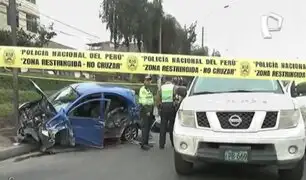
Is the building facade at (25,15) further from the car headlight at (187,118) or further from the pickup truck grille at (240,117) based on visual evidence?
the pickup truck grille at (240,117)

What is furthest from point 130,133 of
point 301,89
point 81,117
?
point 301,89

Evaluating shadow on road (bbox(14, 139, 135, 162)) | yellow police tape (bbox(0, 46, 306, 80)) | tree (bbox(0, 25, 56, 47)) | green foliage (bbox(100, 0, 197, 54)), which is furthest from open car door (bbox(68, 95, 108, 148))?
green foliage (bbox(100, 0, 197, 54))

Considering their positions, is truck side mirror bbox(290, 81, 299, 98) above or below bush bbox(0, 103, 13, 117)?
above

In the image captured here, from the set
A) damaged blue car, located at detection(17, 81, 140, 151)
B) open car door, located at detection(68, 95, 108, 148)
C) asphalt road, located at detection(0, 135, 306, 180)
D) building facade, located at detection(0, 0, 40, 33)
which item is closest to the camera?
asphalt road, located at detection(0, 135, 306, 180)

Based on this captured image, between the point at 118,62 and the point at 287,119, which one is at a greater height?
the point at 118,62

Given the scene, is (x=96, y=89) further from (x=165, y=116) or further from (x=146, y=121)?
(x=165, y=116)

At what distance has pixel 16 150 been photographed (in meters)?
9.96

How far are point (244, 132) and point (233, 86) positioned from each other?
1607 mm

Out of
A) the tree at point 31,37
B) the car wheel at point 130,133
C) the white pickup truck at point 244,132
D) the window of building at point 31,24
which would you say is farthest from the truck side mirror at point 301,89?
the window of building at point 31,24

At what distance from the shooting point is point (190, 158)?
6.66m

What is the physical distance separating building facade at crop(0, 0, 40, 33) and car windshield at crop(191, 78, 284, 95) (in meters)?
38.4

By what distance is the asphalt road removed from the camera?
7.46m

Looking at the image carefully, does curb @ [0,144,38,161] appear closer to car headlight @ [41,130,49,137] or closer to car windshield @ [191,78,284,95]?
car headlight @ [41,130,49,137]

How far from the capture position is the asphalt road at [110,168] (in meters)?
7.46
